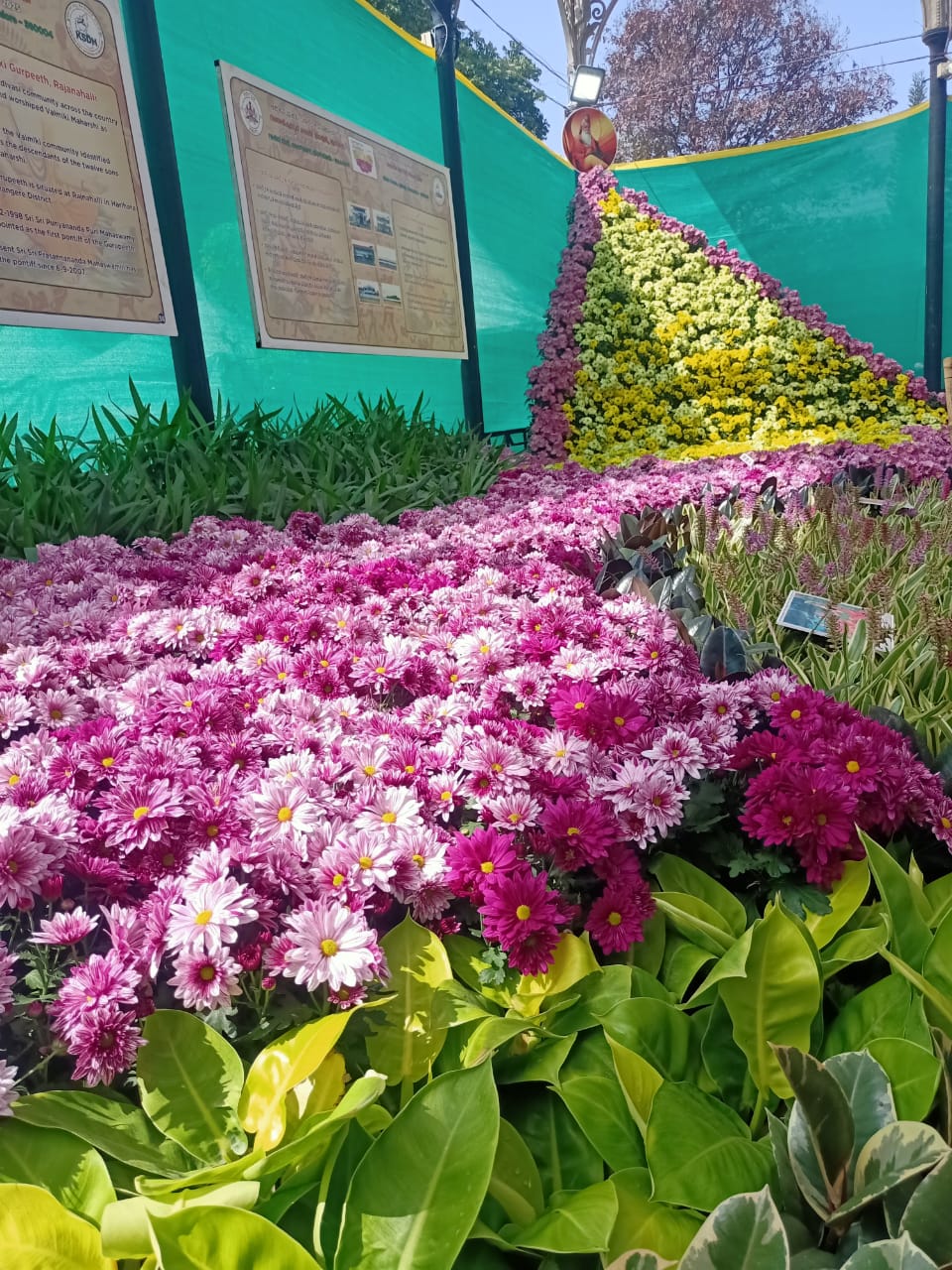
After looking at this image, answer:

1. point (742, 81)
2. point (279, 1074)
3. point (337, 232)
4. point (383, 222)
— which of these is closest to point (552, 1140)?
point (279, 1074)

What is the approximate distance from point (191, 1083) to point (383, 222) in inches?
218

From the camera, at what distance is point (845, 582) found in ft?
7.00

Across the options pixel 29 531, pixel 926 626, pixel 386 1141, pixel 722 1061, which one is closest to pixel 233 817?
pixel 386 1141

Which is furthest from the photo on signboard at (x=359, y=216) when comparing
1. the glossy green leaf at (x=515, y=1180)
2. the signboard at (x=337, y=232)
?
the glossy green leaf at (x=515, y=1180)

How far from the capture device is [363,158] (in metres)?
5.17

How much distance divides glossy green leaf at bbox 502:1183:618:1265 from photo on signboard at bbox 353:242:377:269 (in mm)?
5214

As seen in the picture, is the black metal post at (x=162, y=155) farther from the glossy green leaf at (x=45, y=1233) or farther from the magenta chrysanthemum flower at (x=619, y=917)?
the glossy green leaf at (x=45, y=1233)

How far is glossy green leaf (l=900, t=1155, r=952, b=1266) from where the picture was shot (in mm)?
600

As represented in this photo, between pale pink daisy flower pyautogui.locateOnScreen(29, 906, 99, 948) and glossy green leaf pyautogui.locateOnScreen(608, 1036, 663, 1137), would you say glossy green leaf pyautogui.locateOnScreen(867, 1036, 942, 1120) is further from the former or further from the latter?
pale pink daisy flower pyautogui.locateOnScreen(29, 906, 99, 948)

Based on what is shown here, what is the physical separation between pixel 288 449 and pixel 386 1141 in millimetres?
3864

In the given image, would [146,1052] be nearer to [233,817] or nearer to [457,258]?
[233,817]

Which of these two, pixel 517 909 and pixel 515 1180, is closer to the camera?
pixel 515 1180

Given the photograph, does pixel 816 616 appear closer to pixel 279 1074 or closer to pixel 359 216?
pixel 279 1074

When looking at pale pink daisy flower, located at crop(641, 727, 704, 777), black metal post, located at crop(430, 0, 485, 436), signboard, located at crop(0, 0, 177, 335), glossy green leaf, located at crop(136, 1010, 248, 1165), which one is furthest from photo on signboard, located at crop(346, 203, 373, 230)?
glossy green leaf, located at crop(136, 1010, 248, 1165)
